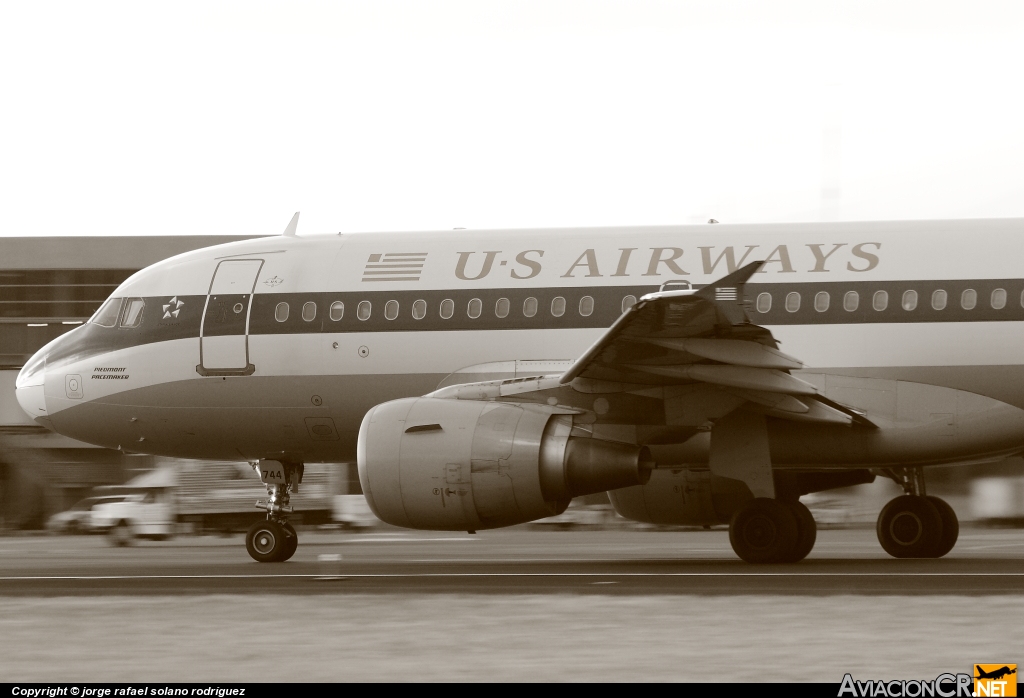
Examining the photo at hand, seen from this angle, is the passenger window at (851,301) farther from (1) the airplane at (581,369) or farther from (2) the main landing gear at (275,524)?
(2) the main landing gear at (275,524)

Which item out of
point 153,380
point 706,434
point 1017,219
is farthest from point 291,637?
point 1017,219

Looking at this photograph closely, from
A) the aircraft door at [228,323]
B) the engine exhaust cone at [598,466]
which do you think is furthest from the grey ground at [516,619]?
the aircraft door at [228,323]

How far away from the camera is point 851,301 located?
599 inches

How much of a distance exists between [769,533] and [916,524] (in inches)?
93.4

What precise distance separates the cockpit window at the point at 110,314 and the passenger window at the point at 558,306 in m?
6.18

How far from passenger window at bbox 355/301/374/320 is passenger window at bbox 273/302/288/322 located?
101 centimetres

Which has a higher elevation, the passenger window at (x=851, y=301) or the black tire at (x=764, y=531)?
the passenger window at (x=851, y=301)

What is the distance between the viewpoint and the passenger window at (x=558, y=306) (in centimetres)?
1595

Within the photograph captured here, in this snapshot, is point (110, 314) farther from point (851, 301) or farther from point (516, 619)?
point (851, 301)

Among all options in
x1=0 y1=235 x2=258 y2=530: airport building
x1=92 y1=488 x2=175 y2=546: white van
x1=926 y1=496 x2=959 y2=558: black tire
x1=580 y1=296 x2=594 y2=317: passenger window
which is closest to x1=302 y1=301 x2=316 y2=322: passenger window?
x1=580 y1=296 x2=594 y2=317: passenger window

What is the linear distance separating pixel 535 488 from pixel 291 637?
14.1 feet

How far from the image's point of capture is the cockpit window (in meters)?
18.0

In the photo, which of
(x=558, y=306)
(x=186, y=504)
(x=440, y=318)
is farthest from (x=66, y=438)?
(x=558, y=306)

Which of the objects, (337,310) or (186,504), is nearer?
(337,310)
